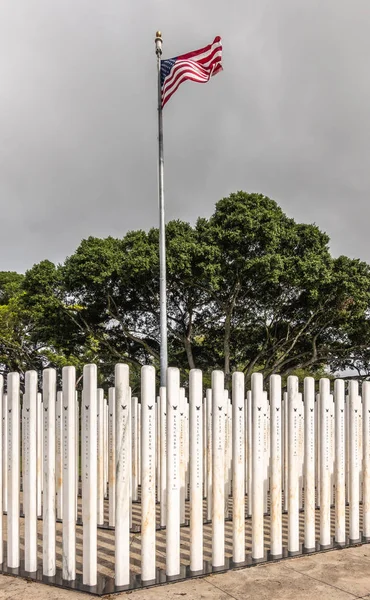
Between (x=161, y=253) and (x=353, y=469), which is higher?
(x=161, y=253)

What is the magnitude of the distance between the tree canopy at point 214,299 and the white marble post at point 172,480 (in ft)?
47.6

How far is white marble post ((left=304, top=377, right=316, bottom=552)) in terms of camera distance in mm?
5176

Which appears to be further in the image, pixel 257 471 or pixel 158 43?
pixel 158 43

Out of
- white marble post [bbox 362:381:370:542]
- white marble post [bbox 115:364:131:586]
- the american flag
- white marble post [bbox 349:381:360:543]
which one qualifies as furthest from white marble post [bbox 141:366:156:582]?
the american flag

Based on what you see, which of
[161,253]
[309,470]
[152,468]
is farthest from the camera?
[161,253]

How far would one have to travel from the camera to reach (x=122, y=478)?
13.9 ft

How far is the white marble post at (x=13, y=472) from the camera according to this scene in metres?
4.66

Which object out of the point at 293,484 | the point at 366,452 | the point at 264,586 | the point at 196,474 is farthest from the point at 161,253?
the point at 264,586

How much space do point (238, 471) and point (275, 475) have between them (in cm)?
46

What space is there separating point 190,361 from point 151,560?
58.4ft

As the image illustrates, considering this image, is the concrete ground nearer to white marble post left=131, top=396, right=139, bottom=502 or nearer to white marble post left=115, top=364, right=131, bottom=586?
white marble post left=115, top=364, right=131, bottom=586

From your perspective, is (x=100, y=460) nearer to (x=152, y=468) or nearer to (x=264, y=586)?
(x=152, y=468)

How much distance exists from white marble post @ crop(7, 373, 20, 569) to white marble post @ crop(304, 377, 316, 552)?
287cm

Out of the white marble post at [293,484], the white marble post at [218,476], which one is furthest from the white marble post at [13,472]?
the white marble post at [293,484]
